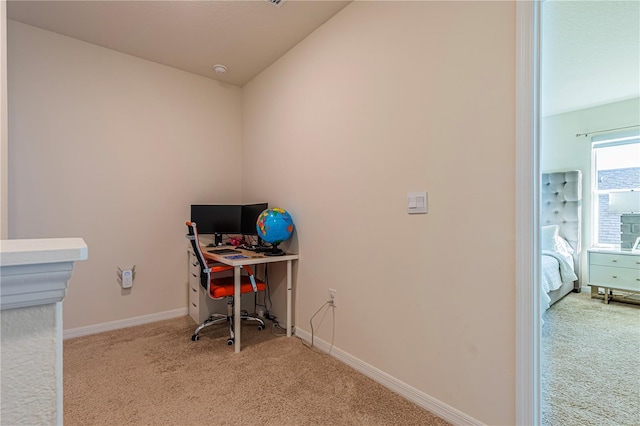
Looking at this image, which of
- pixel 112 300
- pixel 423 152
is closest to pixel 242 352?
pixel 112 300

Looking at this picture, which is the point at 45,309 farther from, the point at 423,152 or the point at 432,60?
the point at 432,60

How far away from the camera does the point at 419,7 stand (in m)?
1.81

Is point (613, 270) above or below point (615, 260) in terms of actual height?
below

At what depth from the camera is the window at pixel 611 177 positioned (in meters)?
→ 3.88

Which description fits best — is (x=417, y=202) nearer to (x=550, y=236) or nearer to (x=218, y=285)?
(x=218, y=285)

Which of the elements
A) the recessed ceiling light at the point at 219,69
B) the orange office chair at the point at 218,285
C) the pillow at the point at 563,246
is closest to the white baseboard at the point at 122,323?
the orange office chair at the point at 218,285

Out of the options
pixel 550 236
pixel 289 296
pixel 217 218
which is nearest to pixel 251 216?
pixel 217 218

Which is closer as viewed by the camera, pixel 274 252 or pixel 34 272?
pixel 34 272

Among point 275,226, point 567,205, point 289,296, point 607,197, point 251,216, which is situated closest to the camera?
point 275,226

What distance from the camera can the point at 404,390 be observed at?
186cm

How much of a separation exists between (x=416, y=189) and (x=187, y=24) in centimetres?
228

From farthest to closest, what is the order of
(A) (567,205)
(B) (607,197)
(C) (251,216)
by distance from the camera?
1. (A) (567,205)
2. (B) (607,197)
3. (C) (251,216)

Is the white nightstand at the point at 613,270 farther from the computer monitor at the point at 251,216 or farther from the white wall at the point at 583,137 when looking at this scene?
the computer monitor at the point at 251,216

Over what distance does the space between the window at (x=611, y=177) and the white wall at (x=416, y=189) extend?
380cm
